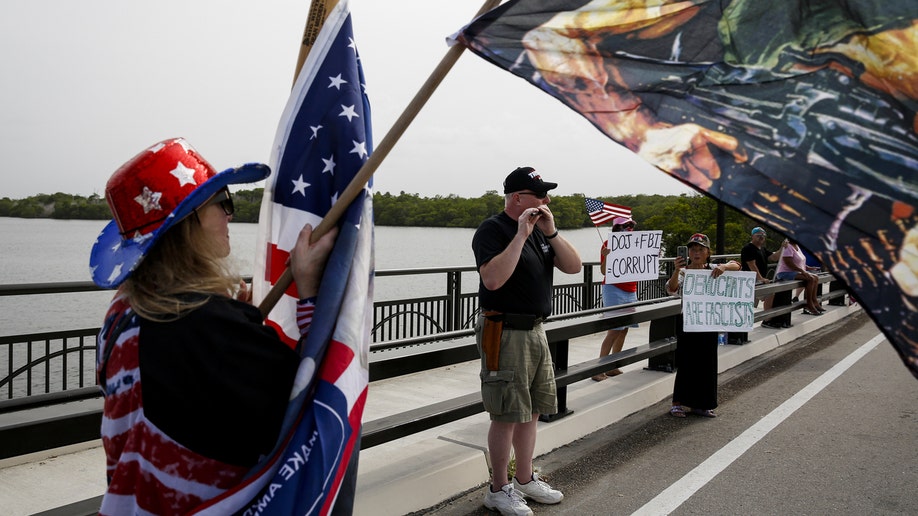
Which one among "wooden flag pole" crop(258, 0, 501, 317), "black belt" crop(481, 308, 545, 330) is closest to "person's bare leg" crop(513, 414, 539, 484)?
"black belt" crop(481, 308, 545, 330)

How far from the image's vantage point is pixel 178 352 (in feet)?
5.58

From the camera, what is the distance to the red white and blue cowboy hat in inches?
70.6

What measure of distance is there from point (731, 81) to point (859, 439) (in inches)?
233

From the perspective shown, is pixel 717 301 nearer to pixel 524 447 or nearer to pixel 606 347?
pixel 606 347

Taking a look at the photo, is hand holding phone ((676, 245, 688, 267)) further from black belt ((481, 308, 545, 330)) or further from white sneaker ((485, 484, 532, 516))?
white sneaker ((485, 484, 532, 516))

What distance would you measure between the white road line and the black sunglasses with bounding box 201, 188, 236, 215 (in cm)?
371

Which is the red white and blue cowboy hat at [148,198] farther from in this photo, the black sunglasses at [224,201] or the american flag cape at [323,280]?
the american flag cape at [323,280]

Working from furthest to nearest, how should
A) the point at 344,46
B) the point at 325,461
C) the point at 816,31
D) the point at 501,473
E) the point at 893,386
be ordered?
the point at 893,386 → the point at 501,473 → the point at 344,46 → the point at 325,461 → the point at 816,31

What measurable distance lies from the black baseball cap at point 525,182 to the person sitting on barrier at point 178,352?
9.14ft

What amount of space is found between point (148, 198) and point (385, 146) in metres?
0.62

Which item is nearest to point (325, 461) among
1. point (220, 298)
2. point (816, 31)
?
point (220, 298)

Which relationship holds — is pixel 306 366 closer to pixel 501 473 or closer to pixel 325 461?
pixel 325 461

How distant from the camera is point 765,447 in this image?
243 inches

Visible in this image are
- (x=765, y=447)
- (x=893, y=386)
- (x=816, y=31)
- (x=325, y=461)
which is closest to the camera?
(x=816, y=31)
